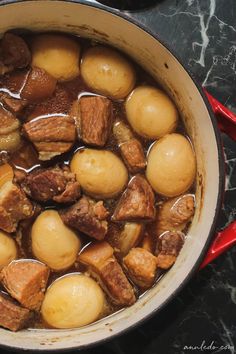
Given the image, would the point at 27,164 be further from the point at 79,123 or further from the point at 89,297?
the point at 89,297

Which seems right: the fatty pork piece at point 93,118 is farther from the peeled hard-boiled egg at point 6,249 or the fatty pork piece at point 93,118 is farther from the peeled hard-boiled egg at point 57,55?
the peeled hard-boiled egg at point 6,249

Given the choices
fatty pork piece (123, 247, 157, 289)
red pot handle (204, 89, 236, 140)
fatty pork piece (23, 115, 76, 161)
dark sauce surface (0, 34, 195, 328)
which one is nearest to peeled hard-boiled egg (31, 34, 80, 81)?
dark sauce surface (0, 34, 195, 328)

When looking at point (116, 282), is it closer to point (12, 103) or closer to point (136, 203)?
point (136, 203)

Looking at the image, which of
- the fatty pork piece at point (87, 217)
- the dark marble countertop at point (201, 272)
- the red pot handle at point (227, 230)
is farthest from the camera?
the dark marble countertop at point (201, 272)

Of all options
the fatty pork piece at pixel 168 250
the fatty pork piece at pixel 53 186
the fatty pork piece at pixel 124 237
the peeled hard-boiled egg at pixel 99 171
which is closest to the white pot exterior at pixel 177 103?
the fatty pork piece at pixel 168 250

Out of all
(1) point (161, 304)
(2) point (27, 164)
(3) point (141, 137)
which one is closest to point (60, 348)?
(1) point (161, 304)

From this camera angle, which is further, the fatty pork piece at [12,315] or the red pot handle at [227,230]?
the fatty pork piece at [12,315]

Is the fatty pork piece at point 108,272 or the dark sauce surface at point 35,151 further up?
the dark sauce surface at point 35,151

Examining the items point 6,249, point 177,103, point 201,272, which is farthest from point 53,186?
point 201,272
